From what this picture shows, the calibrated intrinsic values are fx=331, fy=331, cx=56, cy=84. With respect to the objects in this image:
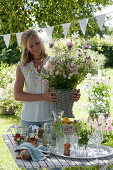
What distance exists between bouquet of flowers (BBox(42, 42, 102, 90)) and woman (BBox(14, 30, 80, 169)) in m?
0.19

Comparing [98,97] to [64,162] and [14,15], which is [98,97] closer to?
[14,15]

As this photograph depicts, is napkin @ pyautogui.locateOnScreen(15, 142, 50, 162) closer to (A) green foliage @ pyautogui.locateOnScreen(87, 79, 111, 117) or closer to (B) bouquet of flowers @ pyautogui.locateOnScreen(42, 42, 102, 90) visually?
(B) bouquet of flowers @ pyautogui.locateOnScreen(42, 42, 102, 90)

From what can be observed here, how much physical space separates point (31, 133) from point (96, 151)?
53 cm

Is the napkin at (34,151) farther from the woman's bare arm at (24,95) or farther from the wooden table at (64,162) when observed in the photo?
the woman's bare arm at (24,95)

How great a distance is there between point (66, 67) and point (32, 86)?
378 mm

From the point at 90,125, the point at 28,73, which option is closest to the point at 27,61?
the point at 28,73

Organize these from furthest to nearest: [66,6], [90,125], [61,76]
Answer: [66,6] < [61,76] < [90,125]

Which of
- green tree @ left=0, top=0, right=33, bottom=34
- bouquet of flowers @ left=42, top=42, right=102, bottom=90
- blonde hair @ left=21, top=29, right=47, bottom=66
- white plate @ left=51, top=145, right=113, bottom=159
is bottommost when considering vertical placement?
white plate @ left=51, top=145, right=113, bottom=159

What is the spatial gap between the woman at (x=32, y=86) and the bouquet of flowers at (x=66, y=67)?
19 centimetres

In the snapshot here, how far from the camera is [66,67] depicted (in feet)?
7.18

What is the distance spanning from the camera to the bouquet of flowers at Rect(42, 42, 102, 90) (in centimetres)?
217

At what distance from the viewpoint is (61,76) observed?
2.21 m

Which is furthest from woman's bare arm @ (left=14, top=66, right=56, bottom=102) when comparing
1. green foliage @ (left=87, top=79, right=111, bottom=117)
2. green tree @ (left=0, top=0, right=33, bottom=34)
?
green foliage @ (left=87, top=79, right=111, bottom=117)

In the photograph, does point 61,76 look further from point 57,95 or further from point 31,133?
point 31,133
